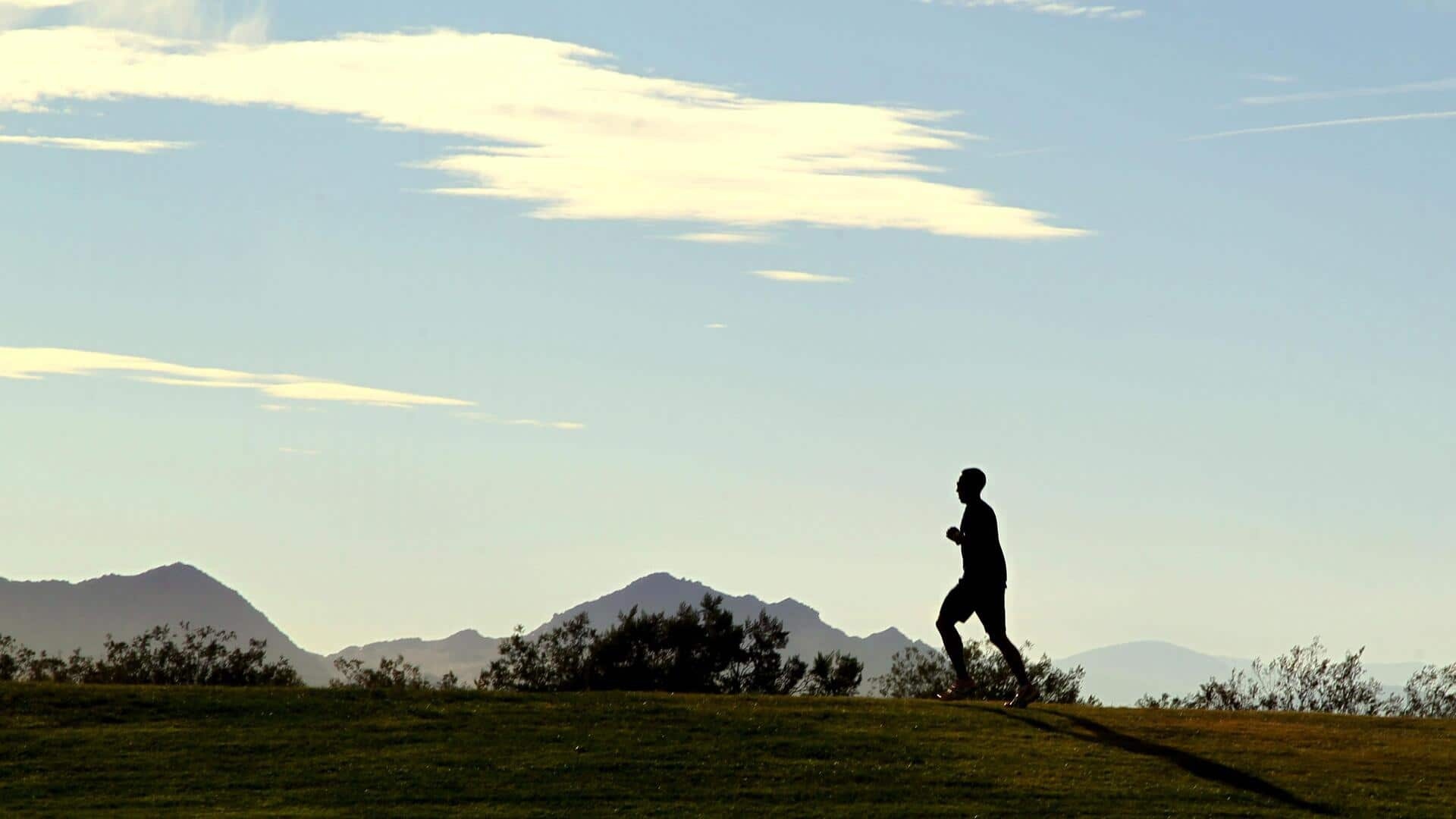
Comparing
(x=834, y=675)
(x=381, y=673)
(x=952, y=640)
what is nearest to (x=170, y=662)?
(x=381, y=673)

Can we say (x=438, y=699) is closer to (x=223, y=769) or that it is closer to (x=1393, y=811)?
(x=223, y=769)

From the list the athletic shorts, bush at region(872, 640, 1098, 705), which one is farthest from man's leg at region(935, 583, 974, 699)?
bush at region(872, 640, 1098, 705)

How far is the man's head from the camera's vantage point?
24.2m

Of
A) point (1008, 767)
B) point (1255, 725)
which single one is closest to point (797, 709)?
point (1008, 767)

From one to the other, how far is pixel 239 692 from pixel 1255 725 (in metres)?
13.2

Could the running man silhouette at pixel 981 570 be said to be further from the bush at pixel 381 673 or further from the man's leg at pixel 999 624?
the bush at pixel 381 673

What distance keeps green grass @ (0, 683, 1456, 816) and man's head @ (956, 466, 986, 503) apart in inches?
110

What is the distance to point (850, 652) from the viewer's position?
4659 centimetres

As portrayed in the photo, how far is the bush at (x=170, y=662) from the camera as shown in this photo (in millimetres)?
39531

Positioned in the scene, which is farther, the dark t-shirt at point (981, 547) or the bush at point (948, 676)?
the bush at point (948, 676)

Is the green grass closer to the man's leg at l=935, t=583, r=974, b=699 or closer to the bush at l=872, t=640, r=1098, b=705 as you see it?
the man's leg at l=935, t=583, r=974, b=699

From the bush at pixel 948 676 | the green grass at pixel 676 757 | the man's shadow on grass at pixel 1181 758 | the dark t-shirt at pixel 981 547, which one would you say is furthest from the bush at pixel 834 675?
the dark t-shirt at pixel 981 547

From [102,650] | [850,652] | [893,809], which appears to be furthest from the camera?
[850,652]

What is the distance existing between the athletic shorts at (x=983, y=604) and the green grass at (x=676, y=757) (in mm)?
1212
